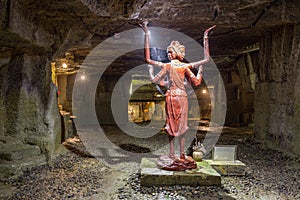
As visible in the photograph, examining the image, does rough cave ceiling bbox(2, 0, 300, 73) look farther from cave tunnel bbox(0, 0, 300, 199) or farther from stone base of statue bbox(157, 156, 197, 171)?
stone base of statue bbox(157, 156, 197, 171)

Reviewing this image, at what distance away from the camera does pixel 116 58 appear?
1050 cm

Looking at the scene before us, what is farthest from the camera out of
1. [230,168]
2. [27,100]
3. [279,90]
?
[279,90]

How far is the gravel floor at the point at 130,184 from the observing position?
13.4ft

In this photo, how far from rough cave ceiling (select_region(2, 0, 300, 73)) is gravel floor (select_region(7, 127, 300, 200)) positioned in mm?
3188

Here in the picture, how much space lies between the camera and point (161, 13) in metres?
6.08

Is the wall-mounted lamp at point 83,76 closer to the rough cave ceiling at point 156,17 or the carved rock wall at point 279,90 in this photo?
the rough cave ceiling at point 156,17

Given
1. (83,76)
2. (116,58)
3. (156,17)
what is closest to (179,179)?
(156,17)

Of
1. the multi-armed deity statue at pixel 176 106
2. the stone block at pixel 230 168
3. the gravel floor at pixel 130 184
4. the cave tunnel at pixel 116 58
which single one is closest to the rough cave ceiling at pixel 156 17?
the cave tunnel at pixel 116 58

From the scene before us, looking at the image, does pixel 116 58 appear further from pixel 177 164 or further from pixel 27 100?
pixel 177 164

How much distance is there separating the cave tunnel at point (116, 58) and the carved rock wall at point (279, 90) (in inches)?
1.2

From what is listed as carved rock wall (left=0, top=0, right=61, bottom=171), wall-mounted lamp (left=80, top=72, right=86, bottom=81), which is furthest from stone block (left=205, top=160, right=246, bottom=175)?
wall-mounted lamp (left=80, top=72, right=86, bottom=81)

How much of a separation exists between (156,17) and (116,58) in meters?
4.64

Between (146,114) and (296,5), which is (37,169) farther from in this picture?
(146,114)

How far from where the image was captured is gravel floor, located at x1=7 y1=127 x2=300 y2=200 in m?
4.07
